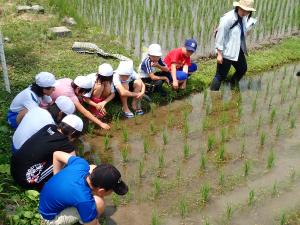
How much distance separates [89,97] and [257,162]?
2.05 metres

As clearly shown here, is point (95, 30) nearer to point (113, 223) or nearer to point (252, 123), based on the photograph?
point (252, 123)

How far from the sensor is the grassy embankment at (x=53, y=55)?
610cm

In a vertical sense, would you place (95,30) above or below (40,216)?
above

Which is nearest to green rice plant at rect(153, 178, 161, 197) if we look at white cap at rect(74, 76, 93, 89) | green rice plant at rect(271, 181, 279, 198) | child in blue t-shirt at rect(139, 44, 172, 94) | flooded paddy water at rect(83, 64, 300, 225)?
flooded paddy water at rect(83, 64, 300, 225)

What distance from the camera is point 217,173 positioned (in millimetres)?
4656

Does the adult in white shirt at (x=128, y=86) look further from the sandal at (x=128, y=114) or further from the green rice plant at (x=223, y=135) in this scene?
the green rice plant at (x=223, y=135)

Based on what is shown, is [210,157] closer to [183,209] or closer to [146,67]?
[183,209]

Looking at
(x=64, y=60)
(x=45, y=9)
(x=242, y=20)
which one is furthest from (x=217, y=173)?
(x=45, y=9)

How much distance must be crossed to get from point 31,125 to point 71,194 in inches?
38.6

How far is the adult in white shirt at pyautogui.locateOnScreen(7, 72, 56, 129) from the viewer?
4.58 m

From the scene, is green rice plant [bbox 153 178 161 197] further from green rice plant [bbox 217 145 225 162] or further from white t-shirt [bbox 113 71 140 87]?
white t-shirt [bbox 113 71 140 87]

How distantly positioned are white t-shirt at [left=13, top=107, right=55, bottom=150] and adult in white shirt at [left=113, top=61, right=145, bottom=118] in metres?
1.46

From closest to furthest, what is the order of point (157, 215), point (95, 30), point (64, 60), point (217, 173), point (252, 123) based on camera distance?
point (157, 215), point (217, 173), point (252, 123), point (64, 60), point (95, 30)

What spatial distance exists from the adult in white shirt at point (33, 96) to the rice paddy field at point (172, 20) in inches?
121
